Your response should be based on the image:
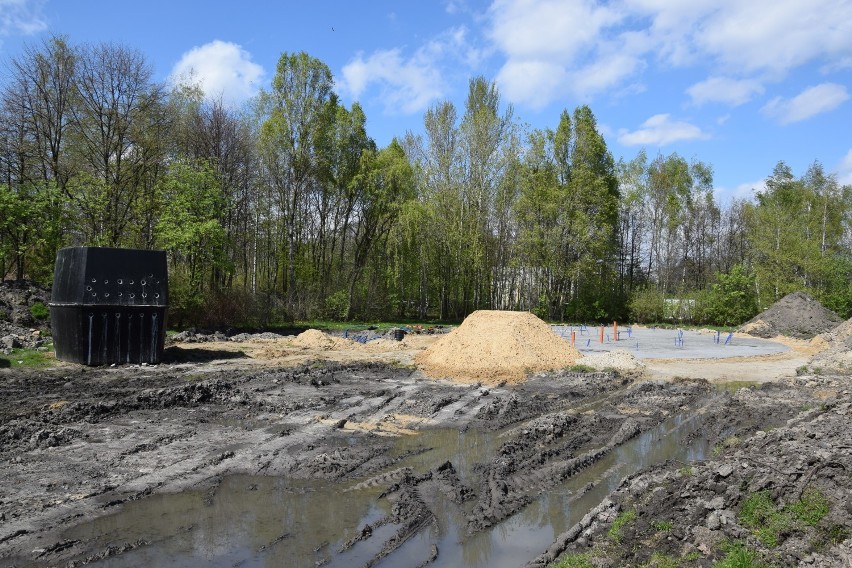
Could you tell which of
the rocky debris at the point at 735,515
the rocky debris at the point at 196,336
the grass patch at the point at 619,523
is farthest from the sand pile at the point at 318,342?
the grass patch at the point at 619,523

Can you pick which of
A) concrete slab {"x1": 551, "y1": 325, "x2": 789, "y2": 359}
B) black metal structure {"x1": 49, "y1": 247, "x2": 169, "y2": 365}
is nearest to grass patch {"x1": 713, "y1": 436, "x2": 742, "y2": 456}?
concrete slab {"x1": 551, "y1": 325, "x2": 789, "y2": 359}

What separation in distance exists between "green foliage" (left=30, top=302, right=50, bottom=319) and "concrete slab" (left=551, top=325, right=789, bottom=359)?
1819cm

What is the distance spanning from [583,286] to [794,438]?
106 feet

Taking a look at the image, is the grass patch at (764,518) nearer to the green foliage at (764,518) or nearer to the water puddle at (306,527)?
the green foliage at (764,518)

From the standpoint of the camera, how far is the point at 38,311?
770 inches

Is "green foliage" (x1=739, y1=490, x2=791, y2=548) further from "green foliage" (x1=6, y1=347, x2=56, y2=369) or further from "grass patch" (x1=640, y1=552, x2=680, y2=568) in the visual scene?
"green foliage" (x1=6, y1=347, x2=56, y2=369)

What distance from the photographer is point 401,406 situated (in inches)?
465

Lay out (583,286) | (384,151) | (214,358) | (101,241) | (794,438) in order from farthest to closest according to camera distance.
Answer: (583,286) → (384,151) → (101,241) → (214,358) → (794,438)

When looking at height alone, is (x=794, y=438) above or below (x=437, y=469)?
above

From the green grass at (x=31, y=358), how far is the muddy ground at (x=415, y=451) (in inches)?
25.4

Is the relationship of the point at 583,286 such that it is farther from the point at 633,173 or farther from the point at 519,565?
the point at 519,565

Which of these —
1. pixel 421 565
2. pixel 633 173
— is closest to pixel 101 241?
pixel 421 565

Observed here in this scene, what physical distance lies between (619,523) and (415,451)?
3689mm

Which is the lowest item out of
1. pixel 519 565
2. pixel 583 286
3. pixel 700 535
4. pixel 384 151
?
pixel 519 565
